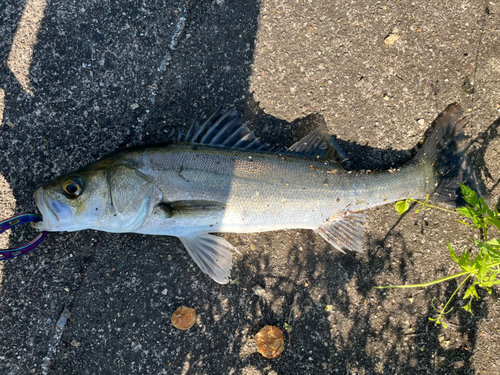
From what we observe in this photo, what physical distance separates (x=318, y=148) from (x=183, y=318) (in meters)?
2.02

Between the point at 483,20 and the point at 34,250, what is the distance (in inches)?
195

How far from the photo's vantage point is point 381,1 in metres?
3.26

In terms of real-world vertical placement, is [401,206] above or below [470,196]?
below

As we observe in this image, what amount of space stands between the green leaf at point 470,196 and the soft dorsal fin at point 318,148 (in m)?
1.02

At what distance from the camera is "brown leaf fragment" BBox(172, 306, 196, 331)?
9.68ft

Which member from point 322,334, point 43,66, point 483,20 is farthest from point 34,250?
point 483,20

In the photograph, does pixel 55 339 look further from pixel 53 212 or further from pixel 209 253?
pixel 209 253

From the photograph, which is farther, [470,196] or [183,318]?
[183,318]

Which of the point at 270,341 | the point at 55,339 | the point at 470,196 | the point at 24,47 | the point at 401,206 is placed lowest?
the point at 270,341

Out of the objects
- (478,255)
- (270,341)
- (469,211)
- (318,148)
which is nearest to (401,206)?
(469,211)

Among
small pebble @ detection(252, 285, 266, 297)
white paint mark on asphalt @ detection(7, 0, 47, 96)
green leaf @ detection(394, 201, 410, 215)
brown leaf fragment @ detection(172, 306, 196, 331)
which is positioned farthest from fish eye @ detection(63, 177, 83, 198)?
green leaf @ detection(394, 201, 410, 215)

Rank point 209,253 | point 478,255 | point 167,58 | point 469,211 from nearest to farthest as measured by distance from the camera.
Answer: point 478,255, point 469,211, point 209,253, point 167,58

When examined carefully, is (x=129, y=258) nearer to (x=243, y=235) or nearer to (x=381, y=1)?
(x=243, y=235)

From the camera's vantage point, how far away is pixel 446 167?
3.00 metres
